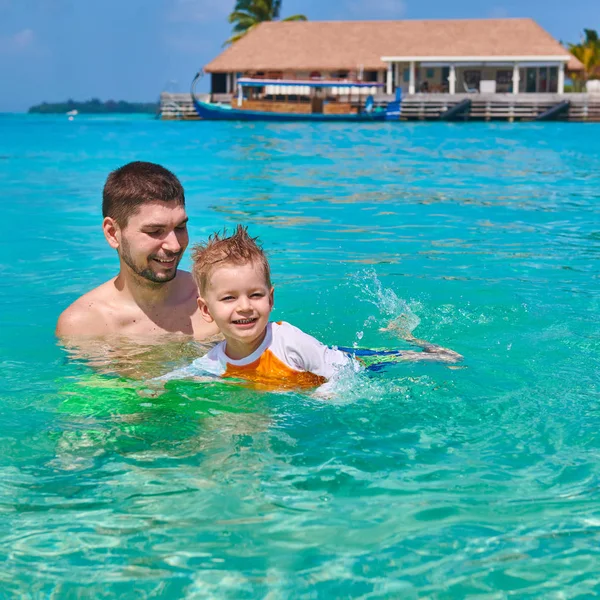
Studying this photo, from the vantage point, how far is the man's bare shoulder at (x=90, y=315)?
521cm

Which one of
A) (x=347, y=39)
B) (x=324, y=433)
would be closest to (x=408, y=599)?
(x=324, y=433)

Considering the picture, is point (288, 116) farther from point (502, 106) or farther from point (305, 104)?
point (502, 106)

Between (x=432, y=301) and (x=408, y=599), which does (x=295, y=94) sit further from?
(x=408, y=599)

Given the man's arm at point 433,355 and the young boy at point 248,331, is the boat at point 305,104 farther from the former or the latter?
the young boy at point 248,331

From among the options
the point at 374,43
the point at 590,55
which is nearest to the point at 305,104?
the point at 374,43

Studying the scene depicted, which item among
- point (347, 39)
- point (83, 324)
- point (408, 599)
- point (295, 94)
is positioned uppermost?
point (347, 39)

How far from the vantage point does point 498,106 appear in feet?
155

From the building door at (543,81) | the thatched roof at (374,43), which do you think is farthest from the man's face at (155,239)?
the building door at (543,81)

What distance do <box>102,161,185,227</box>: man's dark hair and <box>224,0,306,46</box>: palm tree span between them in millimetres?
67251

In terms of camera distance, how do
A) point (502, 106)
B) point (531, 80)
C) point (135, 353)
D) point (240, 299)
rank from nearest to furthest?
point (240, 299)
point (135, 353)
point (502, 106)
point (531, 80)

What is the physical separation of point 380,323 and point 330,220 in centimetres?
567

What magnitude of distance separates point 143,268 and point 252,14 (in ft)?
226

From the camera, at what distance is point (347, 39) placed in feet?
182

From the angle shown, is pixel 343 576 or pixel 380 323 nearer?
pixel 343 576
